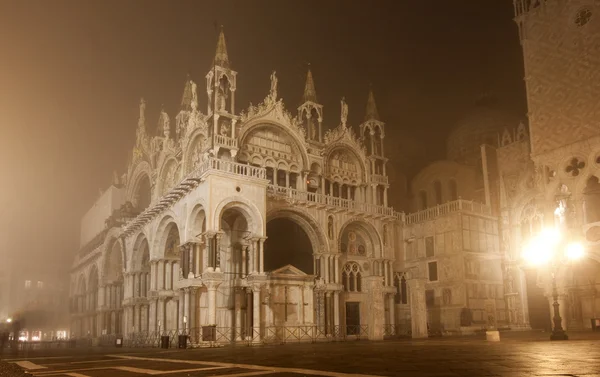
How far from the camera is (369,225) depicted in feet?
139

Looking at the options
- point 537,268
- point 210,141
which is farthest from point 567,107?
point 210,141

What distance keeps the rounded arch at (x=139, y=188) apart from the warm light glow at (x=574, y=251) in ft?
118

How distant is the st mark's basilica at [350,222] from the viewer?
3378 centimetres

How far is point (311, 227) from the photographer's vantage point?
39000mm

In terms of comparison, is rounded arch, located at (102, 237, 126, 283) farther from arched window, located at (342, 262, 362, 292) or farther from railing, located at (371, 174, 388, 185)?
railing, located at (371, 174, 388, 185)

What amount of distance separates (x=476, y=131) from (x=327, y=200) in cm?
2126

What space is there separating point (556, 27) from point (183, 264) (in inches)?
1152

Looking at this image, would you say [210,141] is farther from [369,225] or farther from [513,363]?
[513,363]

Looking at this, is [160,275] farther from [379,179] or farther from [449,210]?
[449,210]

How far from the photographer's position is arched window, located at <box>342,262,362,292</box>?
41500 millimetres

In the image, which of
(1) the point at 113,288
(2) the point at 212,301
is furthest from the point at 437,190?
(1) the point at 113,288

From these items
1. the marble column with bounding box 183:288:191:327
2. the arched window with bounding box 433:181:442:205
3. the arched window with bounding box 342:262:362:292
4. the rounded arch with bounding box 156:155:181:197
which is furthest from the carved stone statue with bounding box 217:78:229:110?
the arched window with bounding box 433:181:442:205

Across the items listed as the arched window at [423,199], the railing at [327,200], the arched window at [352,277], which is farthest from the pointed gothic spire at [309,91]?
the arched window at [423,199]

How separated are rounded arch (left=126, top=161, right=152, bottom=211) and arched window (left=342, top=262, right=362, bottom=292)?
2148cm
